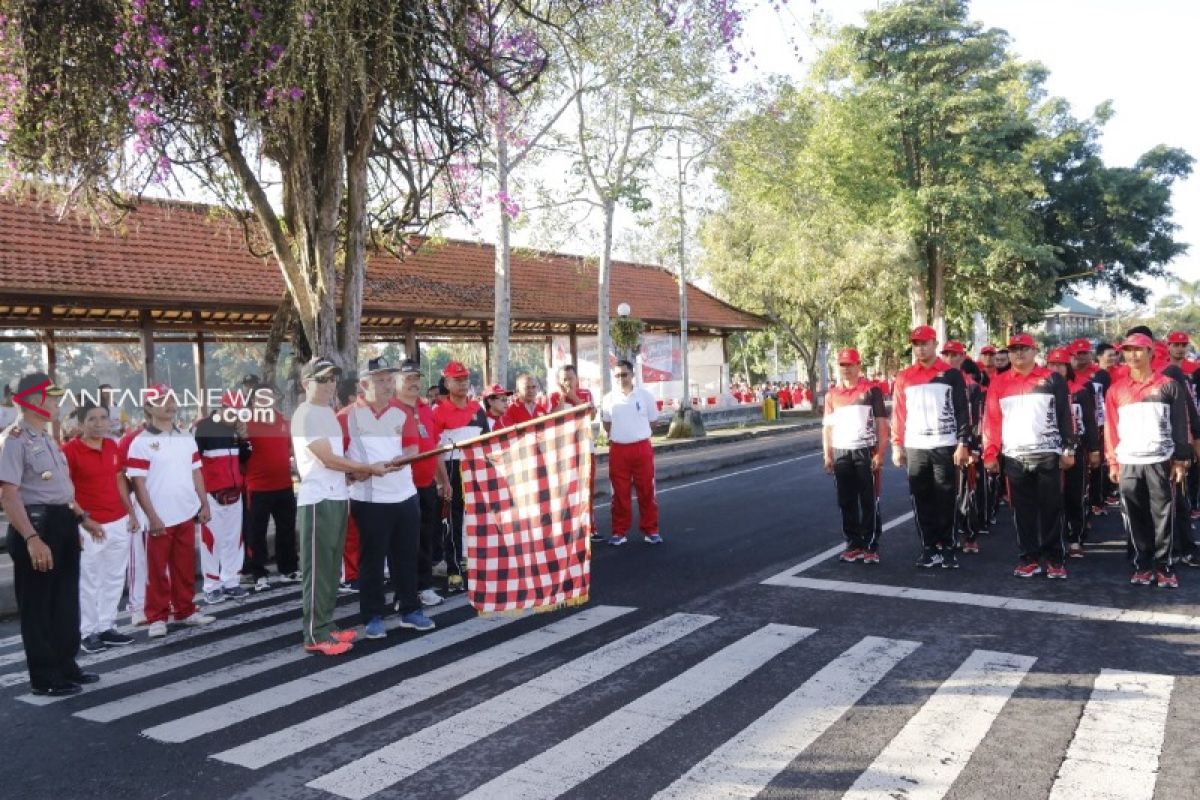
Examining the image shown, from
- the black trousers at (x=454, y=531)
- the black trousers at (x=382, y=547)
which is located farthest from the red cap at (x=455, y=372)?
the black trousers at (x=382, y=547)

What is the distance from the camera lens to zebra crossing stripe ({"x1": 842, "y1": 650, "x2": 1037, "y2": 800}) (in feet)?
12.7

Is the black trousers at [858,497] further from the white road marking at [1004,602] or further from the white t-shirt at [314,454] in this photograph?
the white t-shirt at [314,454]

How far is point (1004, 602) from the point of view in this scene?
22.5 feet

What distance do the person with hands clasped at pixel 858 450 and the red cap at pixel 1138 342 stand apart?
2039mm

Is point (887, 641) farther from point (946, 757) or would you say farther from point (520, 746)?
point (520, 746)

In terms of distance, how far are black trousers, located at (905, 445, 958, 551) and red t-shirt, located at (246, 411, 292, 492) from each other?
5961 millimetres

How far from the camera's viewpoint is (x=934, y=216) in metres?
37.8

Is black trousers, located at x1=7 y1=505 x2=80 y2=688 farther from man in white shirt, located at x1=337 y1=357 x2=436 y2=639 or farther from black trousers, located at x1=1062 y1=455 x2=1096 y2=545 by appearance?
black trousers, located at x1=1062 y1=455 x2=1096 y2=545

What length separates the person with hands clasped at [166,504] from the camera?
7027 mm

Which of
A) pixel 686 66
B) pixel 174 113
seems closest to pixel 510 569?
pixel 174 113

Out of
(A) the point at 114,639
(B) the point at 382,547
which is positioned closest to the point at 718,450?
(B) the point at 382,547

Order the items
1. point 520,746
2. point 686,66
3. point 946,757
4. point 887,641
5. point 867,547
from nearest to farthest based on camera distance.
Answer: point 946,757 < point 520,746 < point 887,641 < point 867,547 < point 686,66

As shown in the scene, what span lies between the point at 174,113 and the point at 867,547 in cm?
904

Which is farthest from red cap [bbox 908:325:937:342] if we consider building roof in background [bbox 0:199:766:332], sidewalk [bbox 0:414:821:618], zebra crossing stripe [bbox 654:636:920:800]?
building roof in background [bbox 0:199:766:332]
